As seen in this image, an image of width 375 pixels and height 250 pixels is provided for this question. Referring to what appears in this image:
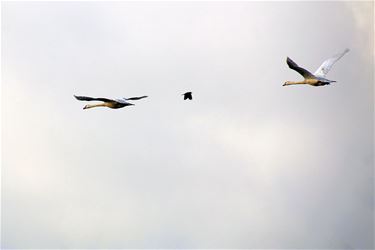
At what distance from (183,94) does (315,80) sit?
49.2 feet

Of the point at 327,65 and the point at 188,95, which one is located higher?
the point at 327,65

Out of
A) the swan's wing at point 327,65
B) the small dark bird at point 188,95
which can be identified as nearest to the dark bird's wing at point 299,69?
the swan's wing at point 327,65

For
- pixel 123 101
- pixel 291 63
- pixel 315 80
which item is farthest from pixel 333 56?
pixel 123 101

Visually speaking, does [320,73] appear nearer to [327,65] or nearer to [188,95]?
[327,65]

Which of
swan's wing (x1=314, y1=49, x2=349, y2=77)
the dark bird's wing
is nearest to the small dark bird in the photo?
the dark bird's wing

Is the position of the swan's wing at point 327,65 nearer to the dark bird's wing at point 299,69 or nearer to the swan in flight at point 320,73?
the swan in flight at point 320,73

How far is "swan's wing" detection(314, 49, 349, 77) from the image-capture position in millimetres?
92875

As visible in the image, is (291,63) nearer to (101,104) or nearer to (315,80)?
(315,80)

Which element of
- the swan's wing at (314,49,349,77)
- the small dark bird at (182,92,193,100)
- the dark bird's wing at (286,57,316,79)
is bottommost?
the dark bird's wing at (286,57,316,79)

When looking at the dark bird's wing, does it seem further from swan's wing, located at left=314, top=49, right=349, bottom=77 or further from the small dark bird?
the small dark bird

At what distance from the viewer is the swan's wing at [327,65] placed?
92875mm

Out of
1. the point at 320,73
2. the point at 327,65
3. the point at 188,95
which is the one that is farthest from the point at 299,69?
the point at 188,95

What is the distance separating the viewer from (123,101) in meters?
90.5

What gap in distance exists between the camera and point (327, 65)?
308 ft
